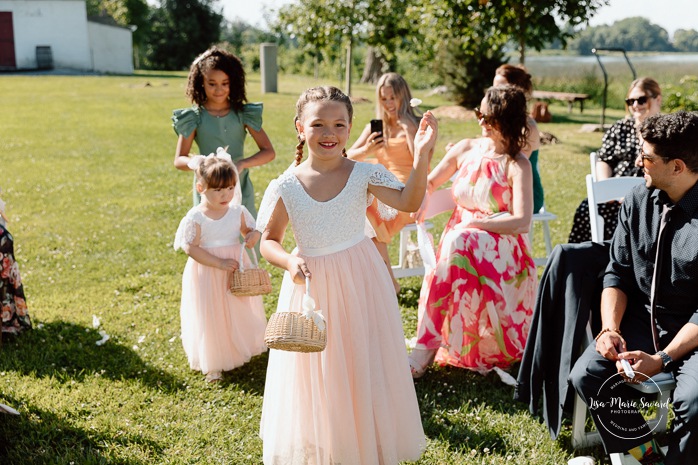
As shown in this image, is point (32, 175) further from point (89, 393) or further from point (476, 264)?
point (476, 264)

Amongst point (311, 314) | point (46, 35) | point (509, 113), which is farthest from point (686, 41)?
point (311, 314)

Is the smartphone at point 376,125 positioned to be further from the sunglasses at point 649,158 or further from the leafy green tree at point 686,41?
the leafy green tree at point 686,41

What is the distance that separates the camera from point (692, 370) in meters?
3.08

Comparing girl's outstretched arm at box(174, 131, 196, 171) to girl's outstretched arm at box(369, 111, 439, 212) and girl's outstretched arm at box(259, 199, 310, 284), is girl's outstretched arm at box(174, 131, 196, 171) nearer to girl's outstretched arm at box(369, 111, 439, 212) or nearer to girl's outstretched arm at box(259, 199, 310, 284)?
girl's outstretched arm at box(259, 199, 310, 284)

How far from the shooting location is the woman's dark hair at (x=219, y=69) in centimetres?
488

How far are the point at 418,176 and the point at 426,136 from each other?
0.17 m

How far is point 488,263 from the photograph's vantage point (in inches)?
177

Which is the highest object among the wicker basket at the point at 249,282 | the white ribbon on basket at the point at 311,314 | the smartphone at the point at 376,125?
the smartphone at the point at 376,125

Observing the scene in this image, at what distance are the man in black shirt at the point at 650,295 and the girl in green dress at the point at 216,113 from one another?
8.65 ft

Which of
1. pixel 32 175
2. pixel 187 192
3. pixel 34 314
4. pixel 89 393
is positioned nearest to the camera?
pixel 89 393

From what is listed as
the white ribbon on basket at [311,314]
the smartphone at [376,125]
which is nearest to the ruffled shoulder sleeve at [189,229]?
the smartphone at [376,125]

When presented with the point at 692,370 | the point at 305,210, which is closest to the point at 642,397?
the point at 692,370

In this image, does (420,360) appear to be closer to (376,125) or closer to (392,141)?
(376,125)

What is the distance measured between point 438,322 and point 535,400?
0.96 m
